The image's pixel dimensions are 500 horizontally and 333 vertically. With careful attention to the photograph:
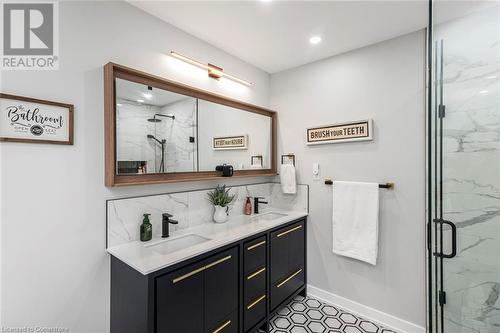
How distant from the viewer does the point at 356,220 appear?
87.4 inches

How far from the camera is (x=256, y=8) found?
1724 mm

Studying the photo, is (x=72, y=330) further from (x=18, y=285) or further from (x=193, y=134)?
(x=193, y=134)

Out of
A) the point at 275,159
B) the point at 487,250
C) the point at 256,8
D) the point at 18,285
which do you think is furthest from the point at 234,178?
the point at 487,250

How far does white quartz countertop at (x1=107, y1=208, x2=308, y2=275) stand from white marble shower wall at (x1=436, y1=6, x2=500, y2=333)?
4.21 feet

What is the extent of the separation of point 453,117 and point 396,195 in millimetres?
810

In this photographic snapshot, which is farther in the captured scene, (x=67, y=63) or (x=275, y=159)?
(x=275, y=159)

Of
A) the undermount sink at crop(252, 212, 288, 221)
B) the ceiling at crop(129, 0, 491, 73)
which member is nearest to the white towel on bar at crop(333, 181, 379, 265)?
the undermount sink at crop(252, 212, 288, 221)

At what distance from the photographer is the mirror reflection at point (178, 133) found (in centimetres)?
165

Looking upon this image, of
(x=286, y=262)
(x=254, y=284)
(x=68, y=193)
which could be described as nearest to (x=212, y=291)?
(x=254, y=284)

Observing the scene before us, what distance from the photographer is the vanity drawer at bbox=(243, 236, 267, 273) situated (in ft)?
6.04

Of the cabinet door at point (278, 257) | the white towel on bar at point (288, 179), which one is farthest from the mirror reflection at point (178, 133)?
the cabinet door at point (278, 257)

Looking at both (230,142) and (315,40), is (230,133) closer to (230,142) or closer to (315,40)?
(230,142)

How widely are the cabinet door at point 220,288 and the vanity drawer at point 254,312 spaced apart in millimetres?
123

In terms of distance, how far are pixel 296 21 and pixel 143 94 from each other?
1.33 metres
